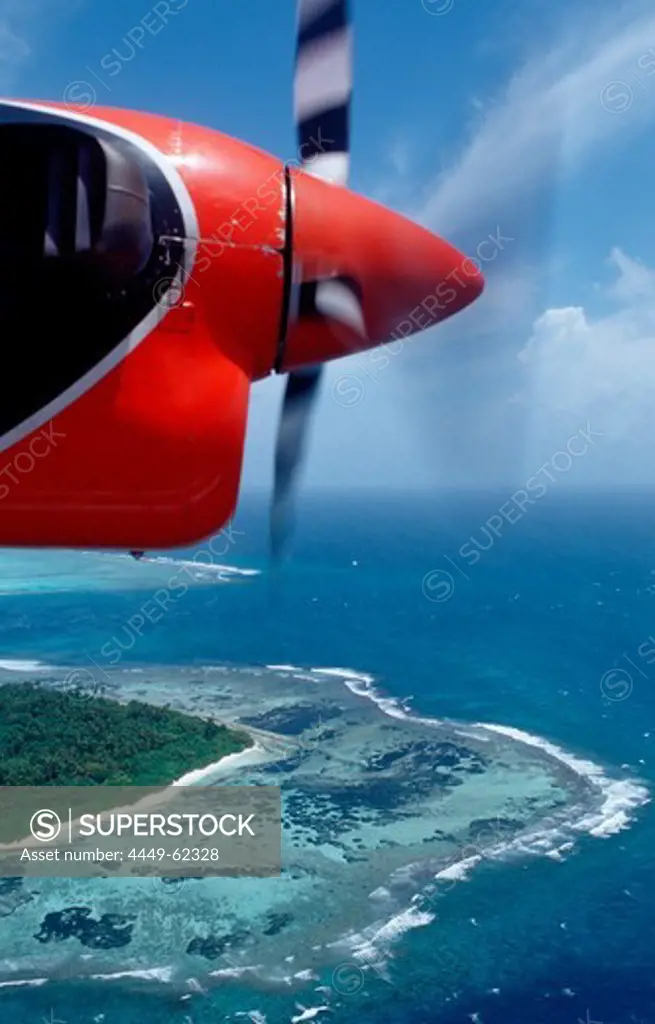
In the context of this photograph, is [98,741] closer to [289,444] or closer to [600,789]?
[600,789]

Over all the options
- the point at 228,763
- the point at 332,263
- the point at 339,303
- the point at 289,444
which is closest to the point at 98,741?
the point at 228,763

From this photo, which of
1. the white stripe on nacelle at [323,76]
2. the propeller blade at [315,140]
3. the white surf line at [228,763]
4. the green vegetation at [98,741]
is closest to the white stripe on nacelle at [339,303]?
the propeller blade at [315,140]

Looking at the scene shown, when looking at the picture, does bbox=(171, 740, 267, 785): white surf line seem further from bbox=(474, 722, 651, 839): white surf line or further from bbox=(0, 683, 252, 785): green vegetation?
bbox=(474, 722, 651, 839): white surf line

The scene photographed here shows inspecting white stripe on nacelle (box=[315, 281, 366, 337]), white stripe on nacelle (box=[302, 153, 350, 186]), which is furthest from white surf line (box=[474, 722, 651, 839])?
white stripe on nacelle (box=[302, 153, 350, 186])

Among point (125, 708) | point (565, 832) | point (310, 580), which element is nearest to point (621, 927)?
point (565, 832)

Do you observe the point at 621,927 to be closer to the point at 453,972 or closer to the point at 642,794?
the point at 453,972

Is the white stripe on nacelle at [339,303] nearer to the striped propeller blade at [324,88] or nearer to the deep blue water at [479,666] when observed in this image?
the striped propeller blade at [324,88]
